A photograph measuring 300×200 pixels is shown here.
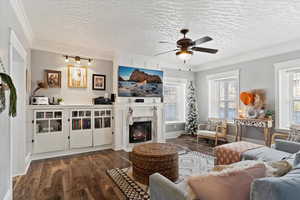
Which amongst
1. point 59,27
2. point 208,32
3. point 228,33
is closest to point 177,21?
point 208,32

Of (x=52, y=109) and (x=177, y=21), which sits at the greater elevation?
(x=177, y=21)

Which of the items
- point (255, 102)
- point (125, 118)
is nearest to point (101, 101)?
point (125, 118)

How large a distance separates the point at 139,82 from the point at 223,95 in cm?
317

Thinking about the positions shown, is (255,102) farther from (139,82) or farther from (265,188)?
(265,188)

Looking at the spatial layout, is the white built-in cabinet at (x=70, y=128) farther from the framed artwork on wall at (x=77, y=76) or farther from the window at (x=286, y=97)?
the window at (x=286, y=97)

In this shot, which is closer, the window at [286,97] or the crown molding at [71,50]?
the crown molding at [71,50]

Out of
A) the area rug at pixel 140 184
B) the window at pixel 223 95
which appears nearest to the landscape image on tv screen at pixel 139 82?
the window at pixel 223 95

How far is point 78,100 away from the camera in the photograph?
15.4ft

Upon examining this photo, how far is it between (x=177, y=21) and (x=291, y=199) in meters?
2.93

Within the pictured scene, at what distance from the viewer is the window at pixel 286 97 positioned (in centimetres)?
436

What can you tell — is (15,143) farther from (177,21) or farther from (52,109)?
(177,21)

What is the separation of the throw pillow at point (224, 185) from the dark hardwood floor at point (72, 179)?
1657 millimetres

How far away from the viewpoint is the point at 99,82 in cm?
Answer: 496

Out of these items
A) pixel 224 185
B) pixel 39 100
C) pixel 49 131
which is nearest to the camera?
pixel 224 185
